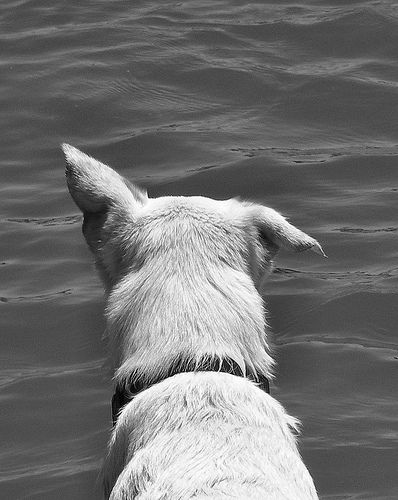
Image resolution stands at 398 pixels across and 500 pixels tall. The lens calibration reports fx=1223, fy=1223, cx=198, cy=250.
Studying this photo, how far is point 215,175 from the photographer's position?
914 cm

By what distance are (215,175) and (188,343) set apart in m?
4.82

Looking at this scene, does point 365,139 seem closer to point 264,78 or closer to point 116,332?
point 264,78

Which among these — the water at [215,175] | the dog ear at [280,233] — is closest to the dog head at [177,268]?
the dog ear at [280,233]

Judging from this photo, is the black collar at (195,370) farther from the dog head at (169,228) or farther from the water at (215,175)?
the water at (215,175)

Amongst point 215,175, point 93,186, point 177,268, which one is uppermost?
point 93,186

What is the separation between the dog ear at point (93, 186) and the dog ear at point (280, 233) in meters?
0.51

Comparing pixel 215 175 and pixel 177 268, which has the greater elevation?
pixel 177 268

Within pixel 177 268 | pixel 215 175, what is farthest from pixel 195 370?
pixel 215 175

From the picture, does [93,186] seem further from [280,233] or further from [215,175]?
[215,175]

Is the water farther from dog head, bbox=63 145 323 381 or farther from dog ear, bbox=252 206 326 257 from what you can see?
dog ear, bbox=252 206 326 257

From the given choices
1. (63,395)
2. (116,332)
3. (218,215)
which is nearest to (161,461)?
(116,332)

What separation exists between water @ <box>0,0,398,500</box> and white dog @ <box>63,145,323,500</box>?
207 cm

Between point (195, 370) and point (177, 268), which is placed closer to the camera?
point (195, 370)

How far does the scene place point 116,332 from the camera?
4652 millimetres
